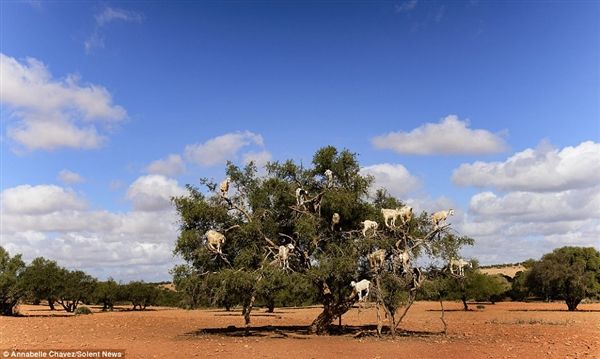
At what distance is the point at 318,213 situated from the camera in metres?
26.7

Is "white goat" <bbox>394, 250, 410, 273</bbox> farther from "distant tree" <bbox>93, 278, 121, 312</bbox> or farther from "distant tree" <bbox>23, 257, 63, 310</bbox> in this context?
"distant tree" <bbox>93, 278, 121, 312</bbox>

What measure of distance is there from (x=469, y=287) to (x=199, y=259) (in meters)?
48.4

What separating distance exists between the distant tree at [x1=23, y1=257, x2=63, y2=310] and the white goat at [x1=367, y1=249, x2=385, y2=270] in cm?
3932

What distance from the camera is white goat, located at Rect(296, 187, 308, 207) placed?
2578 cm

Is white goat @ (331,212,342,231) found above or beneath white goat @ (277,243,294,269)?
above

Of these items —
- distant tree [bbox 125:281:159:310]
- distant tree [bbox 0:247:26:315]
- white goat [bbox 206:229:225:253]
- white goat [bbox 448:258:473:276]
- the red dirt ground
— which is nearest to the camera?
the red dirt ground

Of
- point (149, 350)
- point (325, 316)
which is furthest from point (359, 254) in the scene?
point (149, 350)

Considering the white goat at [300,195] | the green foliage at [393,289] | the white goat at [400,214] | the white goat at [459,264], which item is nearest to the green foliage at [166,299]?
the white goat at [300,195]

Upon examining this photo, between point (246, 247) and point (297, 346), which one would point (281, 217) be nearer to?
point (246, 247)

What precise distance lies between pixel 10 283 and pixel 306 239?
32.2 metres

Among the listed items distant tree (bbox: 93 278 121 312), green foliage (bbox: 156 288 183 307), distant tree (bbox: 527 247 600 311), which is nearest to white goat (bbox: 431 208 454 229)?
distant tree (bbox: 527 247 600 311)

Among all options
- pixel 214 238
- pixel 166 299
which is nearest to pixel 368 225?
pixel 214 238

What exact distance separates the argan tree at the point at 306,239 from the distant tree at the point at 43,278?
31954mm

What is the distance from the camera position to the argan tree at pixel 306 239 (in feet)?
80.5
